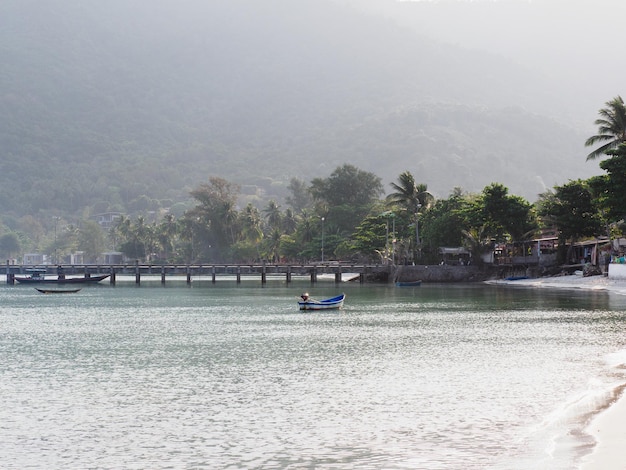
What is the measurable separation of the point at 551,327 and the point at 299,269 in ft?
321

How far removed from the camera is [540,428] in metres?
21.8

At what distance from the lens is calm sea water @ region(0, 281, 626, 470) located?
20094mm

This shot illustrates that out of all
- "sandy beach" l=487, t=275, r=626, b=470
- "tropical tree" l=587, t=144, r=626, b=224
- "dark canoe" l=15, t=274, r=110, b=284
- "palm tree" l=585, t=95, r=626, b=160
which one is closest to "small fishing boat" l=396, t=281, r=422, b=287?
"palm tree" l=585, t=95, r=626, b=160

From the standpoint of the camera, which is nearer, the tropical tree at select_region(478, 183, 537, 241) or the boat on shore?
the tropical tree at select_region(478, 183, 537, 241)

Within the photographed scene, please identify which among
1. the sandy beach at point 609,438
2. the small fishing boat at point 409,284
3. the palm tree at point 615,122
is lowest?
the sandy beach at point 609,438

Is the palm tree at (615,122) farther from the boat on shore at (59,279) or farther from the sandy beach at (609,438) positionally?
the boat on shore at (59,279)

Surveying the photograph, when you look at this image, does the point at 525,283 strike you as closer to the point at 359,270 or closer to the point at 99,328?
the point at 359,270

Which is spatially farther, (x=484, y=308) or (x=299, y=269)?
(x=299, y=269)

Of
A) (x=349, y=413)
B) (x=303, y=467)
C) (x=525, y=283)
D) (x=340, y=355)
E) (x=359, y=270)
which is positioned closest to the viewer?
(x=303, y=467)

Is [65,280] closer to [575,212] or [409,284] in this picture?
[409,284]

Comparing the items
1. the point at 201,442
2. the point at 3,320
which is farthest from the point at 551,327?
the point at 3,320

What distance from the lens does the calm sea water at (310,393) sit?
20.1 metres

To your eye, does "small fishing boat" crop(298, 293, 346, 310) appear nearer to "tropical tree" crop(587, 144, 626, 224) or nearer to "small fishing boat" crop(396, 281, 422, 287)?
"tropical tree" crop(587, 144, 626, 224)

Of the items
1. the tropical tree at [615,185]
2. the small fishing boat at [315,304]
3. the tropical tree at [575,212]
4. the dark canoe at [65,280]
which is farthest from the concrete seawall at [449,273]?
the dark canoe at [65,280]
